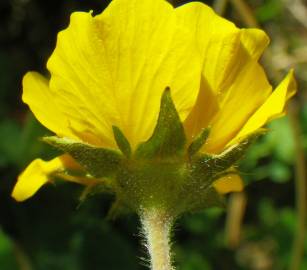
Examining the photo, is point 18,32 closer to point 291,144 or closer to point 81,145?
point 291,144

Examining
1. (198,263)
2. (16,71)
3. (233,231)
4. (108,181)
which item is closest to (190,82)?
(108,181)

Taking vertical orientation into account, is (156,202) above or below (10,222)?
above

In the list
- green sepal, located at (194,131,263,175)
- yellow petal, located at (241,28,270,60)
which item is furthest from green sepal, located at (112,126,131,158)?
yellow petal, located at (241,28,270,60)

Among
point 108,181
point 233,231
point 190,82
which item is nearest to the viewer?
point 190,82

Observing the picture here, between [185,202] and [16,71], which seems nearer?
[185,202]

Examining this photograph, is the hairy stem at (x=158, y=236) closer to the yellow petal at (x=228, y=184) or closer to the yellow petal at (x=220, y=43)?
the yellow petal at (x=228, y=184)

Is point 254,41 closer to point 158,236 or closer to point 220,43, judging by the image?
point 220,43

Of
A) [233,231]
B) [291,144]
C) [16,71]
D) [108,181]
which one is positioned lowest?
[233,231]
